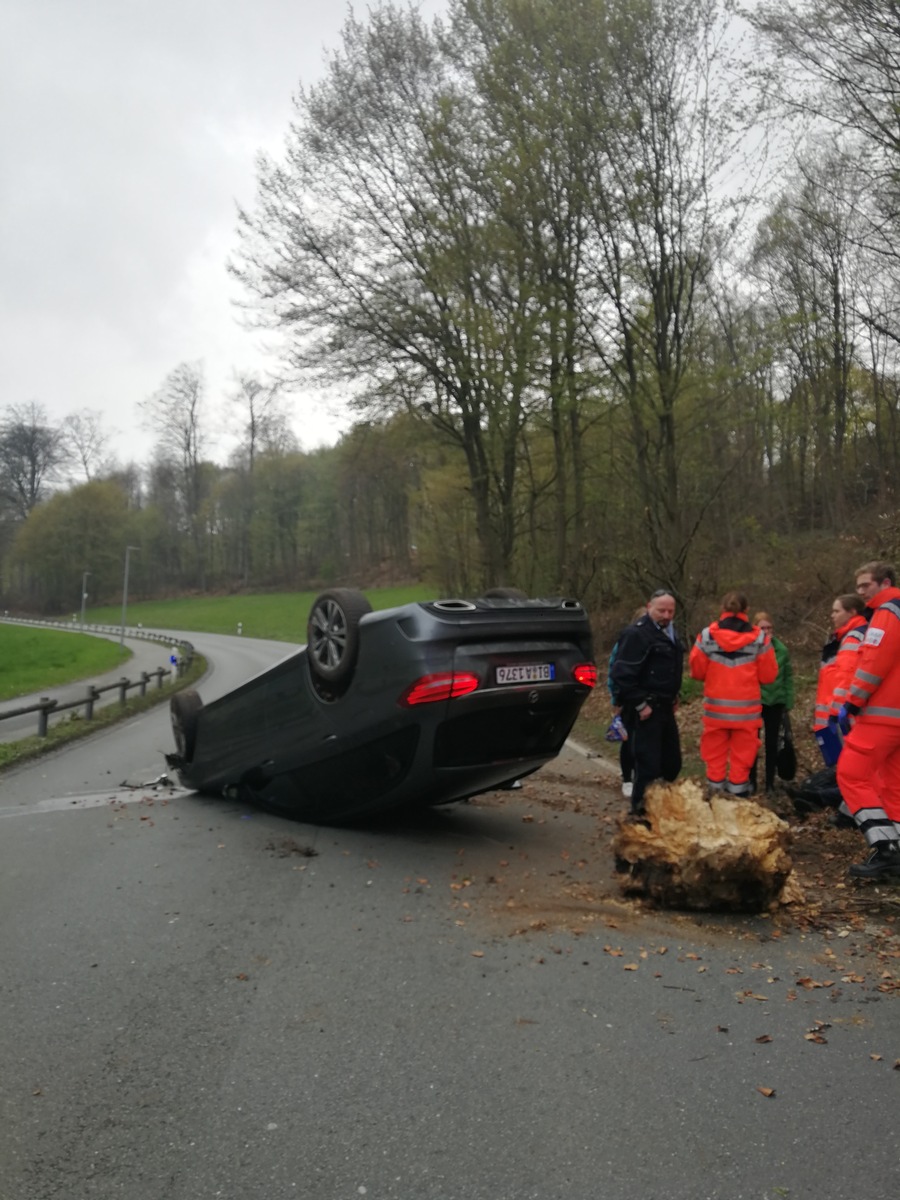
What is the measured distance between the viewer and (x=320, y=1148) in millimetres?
2992

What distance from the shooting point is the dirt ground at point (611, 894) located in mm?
4867

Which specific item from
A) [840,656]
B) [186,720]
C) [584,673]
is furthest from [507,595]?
[186,720]

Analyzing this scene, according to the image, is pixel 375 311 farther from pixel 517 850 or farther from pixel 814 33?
pixel 517 850

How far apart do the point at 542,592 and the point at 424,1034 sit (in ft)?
72.8

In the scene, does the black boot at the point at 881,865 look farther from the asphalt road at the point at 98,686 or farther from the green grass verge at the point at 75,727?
the asphalt road at the point at 98,686

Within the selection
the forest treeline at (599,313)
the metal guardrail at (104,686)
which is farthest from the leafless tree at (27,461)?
the forest treeline at (599,313)

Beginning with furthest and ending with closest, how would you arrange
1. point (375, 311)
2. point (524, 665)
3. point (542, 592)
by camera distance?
point (542, 592) < point (375, 311) < point (524, 665)

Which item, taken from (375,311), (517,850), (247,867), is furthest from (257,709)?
(375,311)

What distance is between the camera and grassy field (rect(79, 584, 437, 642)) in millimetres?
57919

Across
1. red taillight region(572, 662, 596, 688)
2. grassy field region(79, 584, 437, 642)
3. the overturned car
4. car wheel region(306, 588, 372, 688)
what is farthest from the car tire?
grassy field region(79, 584, 437, 642)

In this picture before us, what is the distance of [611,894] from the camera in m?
5.64

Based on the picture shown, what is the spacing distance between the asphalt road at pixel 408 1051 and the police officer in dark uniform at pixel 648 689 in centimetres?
174

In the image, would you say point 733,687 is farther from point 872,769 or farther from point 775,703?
point 872,769

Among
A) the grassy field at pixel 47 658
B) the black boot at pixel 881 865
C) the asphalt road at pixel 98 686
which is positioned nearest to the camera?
the black boot at pixel 881 865
